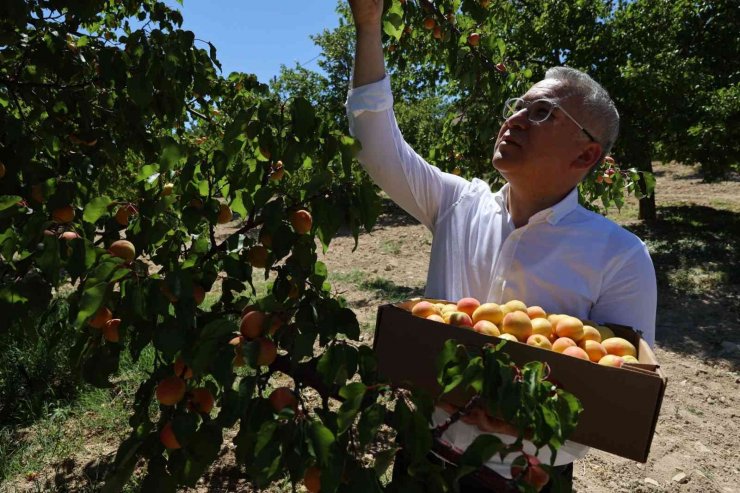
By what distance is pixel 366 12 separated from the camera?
4.60ft

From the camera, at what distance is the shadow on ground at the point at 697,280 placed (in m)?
5.30

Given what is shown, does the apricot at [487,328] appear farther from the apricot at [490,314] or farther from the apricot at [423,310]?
the apricot at [423,310]

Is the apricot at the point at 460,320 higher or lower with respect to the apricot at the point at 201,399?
higher

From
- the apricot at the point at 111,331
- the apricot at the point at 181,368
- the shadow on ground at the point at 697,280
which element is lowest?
the shadow on ground at the point at 697,280

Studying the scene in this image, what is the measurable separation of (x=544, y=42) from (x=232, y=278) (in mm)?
8964

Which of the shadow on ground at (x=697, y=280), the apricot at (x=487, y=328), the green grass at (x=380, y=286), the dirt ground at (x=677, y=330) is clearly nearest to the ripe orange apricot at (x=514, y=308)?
the apricot at (x=487, y=328)

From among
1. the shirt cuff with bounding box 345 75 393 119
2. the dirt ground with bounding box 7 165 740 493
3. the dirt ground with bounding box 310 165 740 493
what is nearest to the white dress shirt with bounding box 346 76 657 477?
the shirt cuff with bounding box 345 75 393 119

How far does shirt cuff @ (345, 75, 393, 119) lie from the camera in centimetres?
146

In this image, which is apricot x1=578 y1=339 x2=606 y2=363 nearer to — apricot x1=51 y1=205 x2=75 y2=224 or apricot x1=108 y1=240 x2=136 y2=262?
apricot x1=108 y1=240 x2=136 y2=262

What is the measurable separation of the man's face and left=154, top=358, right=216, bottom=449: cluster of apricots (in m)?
0.98

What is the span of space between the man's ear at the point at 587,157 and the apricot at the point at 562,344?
58cm

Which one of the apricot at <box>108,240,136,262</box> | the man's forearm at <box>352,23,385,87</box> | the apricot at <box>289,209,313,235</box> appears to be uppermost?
the man's forearm at <box>352,23,385,87</box>

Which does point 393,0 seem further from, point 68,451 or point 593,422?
point 68,451

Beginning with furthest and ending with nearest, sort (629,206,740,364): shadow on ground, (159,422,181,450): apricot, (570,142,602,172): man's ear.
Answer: (629,206,740,364): shadow on ground < (570,142,602,172): man's ear < (159,422,181,450): apricot
